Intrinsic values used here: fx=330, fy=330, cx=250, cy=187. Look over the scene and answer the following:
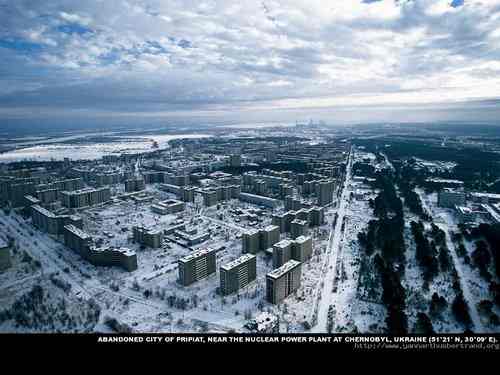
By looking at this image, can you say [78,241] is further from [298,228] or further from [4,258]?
[298,228]

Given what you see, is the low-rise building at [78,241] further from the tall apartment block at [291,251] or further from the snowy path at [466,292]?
the snowy path at [466,292]

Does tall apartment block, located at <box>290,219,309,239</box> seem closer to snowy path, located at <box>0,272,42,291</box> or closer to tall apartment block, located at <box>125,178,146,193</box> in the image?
snowy path, located at <box>0,272,42,291</box>

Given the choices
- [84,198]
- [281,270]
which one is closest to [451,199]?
[281,270]

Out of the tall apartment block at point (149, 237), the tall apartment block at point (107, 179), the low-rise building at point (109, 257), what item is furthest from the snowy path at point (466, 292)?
the tall apartment block at point (107, 179)

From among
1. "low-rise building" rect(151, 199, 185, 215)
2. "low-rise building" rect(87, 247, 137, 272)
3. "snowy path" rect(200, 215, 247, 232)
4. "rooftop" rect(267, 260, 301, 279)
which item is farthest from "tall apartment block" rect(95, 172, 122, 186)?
"rooftop" rect(267, 260, 301, 279)

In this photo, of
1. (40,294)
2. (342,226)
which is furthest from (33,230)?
(342,226)

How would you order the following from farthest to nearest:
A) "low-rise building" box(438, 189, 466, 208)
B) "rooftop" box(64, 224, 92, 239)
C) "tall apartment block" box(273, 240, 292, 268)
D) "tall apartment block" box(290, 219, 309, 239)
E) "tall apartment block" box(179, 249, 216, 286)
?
"low-rise building" box(438, 189, 466, 208)
"tall apartment block" box(290, 219, 309, 239)
"rooftop" box(64, 224, 92, 239)
"tall apartment block" box(273, 240, 292, 268)
"tall apartment block" box(179, 249, 216, 286)
